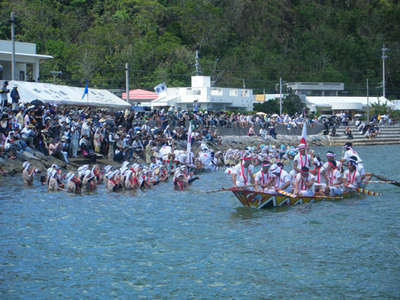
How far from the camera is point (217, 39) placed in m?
97.8

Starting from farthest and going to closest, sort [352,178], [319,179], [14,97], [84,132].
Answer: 1. [84,132]
2. [14,97]
3. [352,178]
4. [319,179]

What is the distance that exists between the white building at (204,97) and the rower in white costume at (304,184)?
136ft

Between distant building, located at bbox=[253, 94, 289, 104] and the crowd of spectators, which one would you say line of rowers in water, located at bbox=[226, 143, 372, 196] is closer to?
the crowd of spectators

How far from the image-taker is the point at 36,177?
27.9 meters

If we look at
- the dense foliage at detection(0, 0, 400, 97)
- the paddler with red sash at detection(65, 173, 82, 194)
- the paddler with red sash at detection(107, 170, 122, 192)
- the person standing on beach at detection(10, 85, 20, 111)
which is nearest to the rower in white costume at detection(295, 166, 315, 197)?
the paddler with red sash at detection(107, 170, 122, 192)

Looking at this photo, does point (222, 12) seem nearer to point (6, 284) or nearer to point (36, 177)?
point (36, 177)

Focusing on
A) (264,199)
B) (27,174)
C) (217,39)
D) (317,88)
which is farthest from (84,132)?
(217,39)

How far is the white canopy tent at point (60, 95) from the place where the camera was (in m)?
35.7

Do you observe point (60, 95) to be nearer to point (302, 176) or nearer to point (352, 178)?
point (352, 178)

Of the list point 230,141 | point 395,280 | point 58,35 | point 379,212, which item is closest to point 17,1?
point 58,35

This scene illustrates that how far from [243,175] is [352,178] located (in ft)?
16.6

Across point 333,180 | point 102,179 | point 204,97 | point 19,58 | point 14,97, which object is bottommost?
point 102,179

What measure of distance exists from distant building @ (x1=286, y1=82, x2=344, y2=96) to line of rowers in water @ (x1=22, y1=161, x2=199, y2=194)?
61.4 metres

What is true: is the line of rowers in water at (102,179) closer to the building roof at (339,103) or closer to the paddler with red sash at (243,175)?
the paddler with red sash at (243,175)
